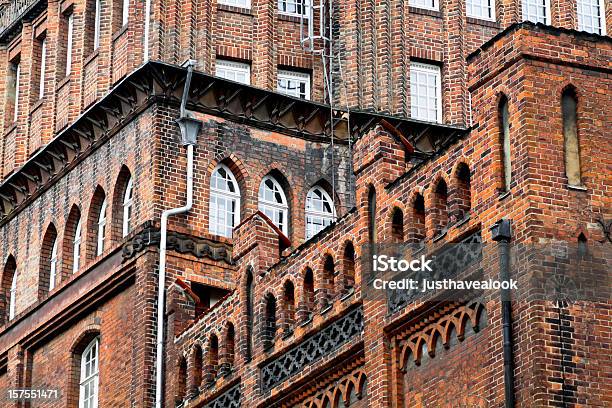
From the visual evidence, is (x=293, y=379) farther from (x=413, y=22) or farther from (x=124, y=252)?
(x=413, y=22)

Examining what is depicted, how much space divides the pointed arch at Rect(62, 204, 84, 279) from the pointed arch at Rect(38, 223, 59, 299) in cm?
75

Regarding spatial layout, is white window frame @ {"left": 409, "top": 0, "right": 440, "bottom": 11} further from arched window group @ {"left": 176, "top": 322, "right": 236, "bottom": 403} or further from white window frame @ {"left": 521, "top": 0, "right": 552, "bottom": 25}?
arched window group @ {"left": 176, "top": 322, "right": 236, "bottom": 403}

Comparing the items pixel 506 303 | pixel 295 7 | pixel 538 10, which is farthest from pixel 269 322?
pixel 538 10

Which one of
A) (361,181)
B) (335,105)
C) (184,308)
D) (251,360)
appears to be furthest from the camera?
(335,105)

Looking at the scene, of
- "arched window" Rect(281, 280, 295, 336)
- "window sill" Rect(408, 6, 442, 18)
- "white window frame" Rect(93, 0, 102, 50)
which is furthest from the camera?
"window sill" Rect(408, 6, 442, 18)

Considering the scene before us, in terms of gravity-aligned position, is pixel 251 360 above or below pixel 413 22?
below

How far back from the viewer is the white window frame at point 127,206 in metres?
44.0

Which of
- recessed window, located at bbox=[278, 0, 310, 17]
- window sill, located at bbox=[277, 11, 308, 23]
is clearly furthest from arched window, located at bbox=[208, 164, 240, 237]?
recessed window, located at bbox=[278, 0, 310, 17]

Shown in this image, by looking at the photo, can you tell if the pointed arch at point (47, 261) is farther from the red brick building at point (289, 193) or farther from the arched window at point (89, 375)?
the arched window at point (89, 375)

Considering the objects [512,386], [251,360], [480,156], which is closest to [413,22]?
[251,360]

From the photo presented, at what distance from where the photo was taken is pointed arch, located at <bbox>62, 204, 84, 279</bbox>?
46.1m

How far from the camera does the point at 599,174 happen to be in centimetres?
2978

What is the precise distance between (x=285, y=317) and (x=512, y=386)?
8.61m

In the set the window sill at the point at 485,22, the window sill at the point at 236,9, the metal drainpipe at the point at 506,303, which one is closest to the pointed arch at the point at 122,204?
the window sill at the point at 236,9
